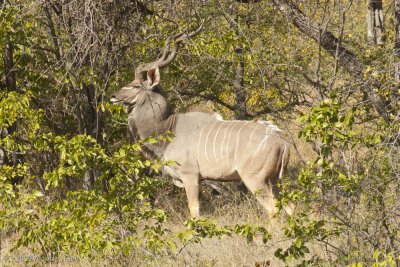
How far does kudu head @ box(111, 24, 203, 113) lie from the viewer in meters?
5.89

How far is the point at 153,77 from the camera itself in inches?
242

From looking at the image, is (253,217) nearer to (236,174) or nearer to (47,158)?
(236,174)

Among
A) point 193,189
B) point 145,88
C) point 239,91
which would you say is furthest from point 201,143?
point 239,91

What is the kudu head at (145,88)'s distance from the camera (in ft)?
19.3

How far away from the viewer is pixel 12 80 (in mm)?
5625

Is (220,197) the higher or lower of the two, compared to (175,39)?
lower

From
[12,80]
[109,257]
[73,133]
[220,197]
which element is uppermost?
[12,80]

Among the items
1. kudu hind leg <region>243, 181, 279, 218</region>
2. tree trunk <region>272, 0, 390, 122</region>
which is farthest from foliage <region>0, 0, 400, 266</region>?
kudu hind leg <region>243, 181, 279, 218</region>

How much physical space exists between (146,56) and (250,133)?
5.38ft

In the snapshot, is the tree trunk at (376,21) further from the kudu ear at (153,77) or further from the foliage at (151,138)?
the kudu ear at (153,77)

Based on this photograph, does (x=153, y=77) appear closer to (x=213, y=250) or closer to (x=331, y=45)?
(x=331, y=45)

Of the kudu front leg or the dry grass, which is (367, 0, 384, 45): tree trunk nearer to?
the dry grass

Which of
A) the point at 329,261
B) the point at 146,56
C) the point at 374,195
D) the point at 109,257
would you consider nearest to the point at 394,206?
the point at 374,195

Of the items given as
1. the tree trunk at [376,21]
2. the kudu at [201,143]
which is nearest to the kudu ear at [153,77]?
the kudu at [201,143]
